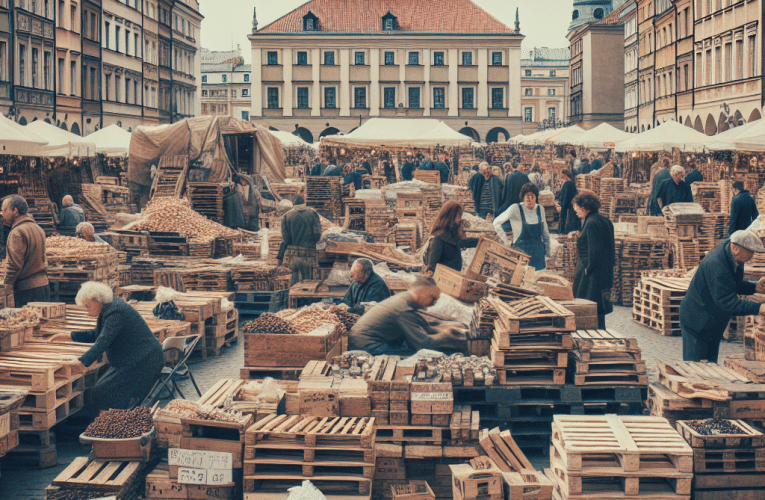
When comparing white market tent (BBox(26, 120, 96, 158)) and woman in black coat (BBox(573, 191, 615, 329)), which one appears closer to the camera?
woman in black coat (BBox(573, 191, 615, 329))

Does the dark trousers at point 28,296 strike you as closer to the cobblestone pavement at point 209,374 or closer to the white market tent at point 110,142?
the cobblestone pavement at point 209,374

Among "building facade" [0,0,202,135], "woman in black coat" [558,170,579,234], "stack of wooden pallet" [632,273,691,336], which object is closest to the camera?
"stack of wooden pallet" [632,273,691,336]

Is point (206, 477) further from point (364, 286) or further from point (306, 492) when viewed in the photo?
point (364, 286)

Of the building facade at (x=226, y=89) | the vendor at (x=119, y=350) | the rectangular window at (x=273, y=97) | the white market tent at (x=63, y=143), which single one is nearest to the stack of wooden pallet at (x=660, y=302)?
the vendor at (x=119, y=350)

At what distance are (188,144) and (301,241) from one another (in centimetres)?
748

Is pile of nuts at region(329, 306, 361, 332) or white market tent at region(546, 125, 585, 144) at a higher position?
white market tent at region(546, 125, 585, 144)

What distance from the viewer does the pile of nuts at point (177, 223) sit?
15.2 metres

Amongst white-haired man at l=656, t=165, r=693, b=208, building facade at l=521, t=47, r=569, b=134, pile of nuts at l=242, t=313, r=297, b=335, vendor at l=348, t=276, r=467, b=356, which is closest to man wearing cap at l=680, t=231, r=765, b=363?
vendor at l=348, t=276, r=467, b=356

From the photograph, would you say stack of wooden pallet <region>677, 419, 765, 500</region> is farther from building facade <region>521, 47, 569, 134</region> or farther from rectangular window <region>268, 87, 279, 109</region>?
building facade <region>521, 47, 569, 134</region>

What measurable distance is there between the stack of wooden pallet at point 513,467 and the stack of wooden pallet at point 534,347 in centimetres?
73

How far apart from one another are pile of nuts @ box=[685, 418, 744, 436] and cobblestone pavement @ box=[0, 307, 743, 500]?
1.42 m

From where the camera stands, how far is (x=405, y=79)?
70.9 metres

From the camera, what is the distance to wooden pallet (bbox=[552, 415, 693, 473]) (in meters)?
5.96

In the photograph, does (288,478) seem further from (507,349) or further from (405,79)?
(405,79)
